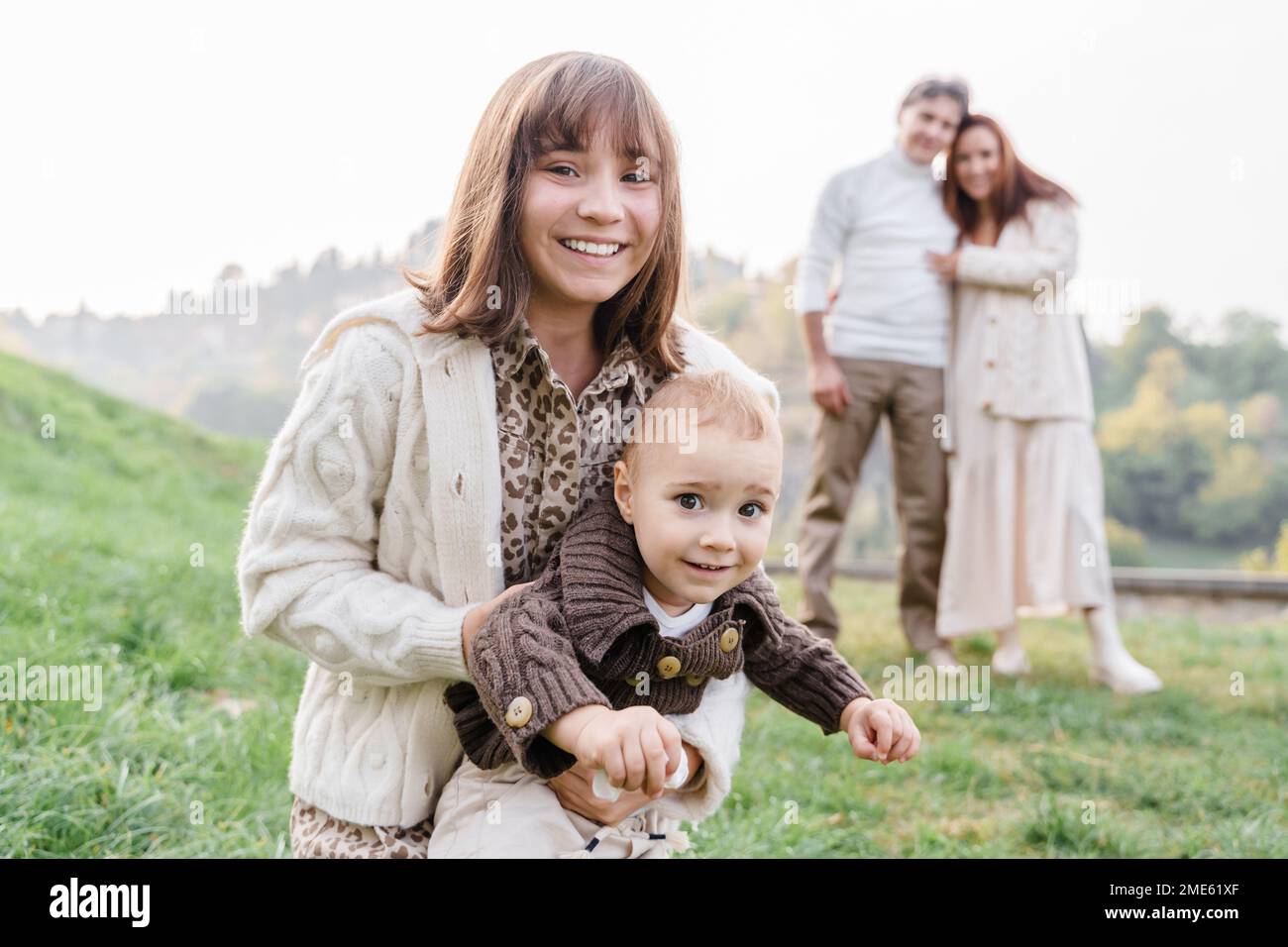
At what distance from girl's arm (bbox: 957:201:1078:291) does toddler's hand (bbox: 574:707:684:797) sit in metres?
3.81

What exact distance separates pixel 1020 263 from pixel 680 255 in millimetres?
3264

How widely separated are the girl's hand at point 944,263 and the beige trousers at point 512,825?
3635 mm

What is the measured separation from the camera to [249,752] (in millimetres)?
3168

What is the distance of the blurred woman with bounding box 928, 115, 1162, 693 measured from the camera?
491 cm

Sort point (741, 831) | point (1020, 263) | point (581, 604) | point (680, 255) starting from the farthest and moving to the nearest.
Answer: point (1020, 263)
point (741, 831)
point (680, 255)
point (581, 604)

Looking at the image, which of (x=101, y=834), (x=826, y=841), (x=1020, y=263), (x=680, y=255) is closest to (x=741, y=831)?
(x=826, y=841)

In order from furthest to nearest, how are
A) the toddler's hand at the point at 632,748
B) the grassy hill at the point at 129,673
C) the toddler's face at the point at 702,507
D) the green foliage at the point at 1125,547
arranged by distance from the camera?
1. the green foliage at the point at 1125,547
2. the grassy hill at the point at 129,673
3. the toddler's face at the point at 702,507
4. the toddler's hand at the point at 632,748

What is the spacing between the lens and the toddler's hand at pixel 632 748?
145 cm

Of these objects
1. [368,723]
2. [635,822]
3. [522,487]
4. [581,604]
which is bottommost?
[635,822]

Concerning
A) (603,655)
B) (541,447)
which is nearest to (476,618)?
(603,655)

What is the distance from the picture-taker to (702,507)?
1685mm

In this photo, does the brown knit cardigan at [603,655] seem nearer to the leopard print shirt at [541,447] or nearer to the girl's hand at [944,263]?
the leopard print shirt at [541,447]

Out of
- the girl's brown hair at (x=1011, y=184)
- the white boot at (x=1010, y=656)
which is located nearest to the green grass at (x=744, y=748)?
the white boot at (x=1010, y=656)
